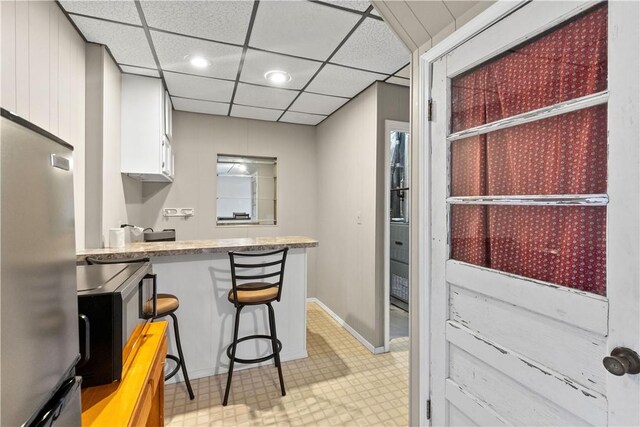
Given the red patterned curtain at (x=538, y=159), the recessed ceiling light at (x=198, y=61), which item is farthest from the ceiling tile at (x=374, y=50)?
the recessed ceiling light at (x=198, y=61)

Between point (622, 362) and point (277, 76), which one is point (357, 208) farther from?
point (622, 362)

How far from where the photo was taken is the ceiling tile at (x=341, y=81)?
2588mm

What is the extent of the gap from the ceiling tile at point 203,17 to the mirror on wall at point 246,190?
7.14 ft

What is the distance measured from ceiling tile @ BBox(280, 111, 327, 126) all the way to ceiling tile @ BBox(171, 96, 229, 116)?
0.75 metres

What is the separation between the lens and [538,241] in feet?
3.55

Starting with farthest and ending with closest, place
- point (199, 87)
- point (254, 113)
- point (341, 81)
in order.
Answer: point (254, 113)
point (199, 87)
point (341, 81)

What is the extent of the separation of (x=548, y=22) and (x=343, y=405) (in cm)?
234

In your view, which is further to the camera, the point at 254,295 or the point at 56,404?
the point at 254,295

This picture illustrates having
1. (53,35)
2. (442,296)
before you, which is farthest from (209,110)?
(442,296)

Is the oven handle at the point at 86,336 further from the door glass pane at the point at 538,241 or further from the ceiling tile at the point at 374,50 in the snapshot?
the ceiling tile at the point at 374,50

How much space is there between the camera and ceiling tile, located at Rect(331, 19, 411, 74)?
1981mm

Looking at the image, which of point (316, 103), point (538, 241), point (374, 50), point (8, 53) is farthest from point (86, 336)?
point (316, 103)

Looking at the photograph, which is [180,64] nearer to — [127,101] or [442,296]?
[127,101]

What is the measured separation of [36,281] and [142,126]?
2.57 m
